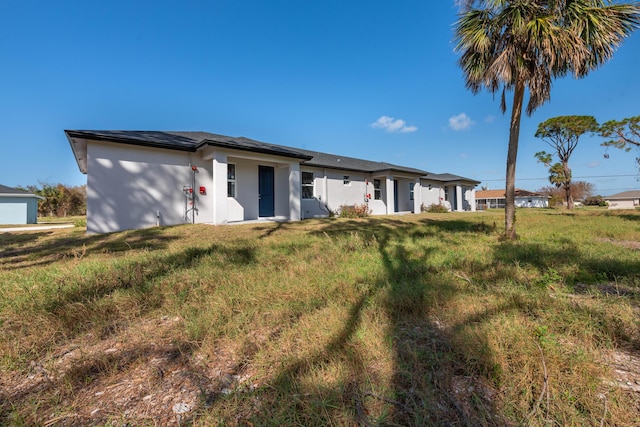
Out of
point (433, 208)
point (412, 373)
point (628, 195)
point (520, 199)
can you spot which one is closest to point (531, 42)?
point (412, 373)

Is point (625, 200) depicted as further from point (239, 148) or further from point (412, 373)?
point (412, 373)

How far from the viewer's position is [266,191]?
12.3 meters

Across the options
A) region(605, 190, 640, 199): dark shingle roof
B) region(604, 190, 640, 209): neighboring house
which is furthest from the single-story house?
region(605, 190, 640, 199): dark shingle roof

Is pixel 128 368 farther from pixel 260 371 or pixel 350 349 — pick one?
pixel 350 349

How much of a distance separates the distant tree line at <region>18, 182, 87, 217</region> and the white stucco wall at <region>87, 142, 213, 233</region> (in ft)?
73.5

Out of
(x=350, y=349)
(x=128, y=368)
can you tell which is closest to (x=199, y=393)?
(x=128, y=368)

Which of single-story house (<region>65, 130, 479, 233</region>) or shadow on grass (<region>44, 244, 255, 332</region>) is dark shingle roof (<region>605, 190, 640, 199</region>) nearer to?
single-story house (<region>65, 130, 479, 233</region>)

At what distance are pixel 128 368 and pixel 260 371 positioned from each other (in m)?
0.97

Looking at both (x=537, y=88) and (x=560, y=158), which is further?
(x=560, y=158)

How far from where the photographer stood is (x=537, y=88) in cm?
666

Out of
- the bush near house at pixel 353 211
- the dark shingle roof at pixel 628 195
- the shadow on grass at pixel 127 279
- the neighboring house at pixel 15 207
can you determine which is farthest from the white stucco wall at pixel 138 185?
the dark shingle roof at pixel 628 195

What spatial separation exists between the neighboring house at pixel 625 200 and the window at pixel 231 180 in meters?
72.1

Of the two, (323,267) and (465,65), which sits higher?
(465,65)

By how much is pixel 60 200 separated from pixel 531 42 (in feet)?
111
